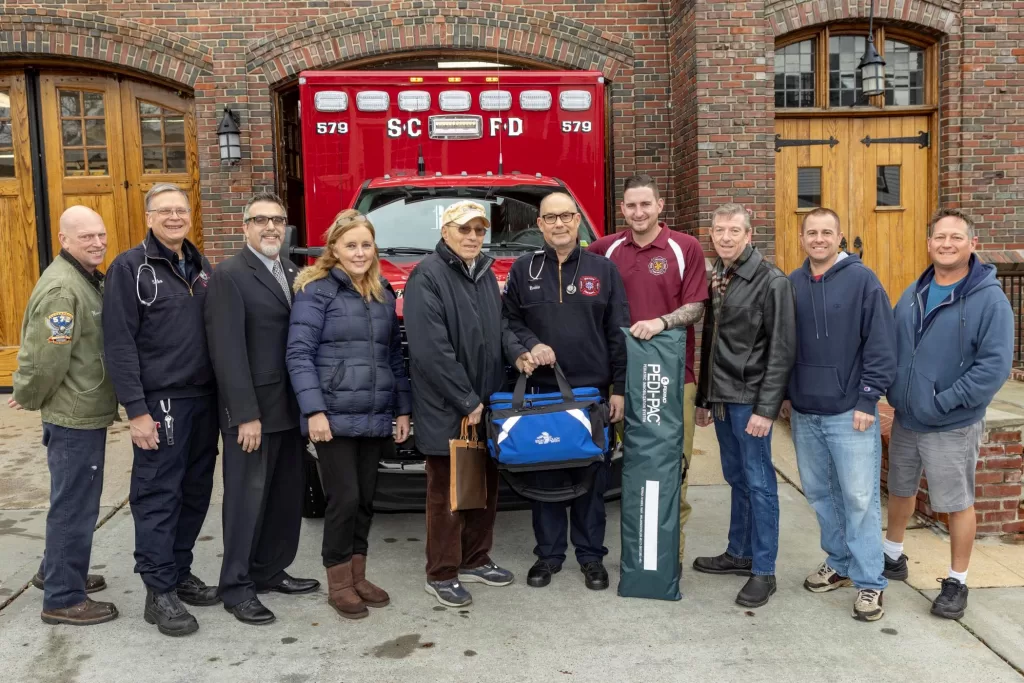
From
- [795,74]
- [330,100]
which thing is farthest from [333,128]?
[795,74]

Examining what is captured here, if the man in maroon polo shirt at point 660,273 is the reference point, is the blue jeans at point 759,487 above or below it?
below

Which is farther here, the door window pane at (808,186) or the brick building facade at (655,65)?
the door window pane at (808,186)

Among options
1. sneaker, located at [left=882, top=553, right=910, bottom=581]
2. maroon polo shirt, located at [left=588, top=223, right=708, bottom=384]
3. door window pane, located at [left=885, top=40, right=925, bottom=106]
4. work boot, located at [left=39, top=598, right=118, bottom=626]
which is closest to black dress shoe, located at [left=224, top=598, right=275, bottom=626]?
work boot, located at [left=39, top=598, right=118, bottom=626]

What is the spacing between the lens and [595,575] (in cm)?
406

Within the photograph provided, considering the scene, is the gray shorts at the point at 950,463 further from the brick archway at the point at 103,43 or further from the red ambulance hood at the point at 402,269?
the brick archway at the point at 103,43

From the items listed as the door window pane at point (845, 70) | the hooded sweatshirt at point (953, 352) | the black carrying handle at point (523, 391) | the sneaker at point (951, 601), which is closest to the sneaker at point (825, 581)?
the sneaker at point (951, 601)

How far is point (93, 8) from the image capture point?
930 centimetres

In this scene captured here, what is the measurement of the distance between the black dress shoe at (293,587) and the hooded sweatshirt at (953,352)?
2.83 meters

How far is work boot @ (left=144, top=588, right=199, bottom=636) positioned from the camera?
361 cm

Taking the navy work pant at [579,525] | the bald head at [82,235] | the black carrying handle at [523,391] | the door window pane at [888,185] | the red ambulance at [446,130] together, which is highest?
the red ambulance at [446,130]

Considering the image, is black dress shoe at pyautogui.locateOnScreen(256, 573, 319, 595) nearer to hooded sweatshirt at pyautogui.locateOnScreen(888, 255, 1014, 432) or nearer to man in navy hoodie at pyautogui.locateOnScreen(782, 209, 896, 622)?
man in navy hoodie at pyautogui.locateOnScreen(782, 209, 896, 622)

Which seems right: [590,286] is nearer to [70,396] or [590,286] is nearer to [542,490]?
[542,490]

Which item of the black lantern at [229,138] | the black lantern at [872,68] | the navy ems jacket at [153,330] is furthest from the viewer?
the black lantern at [229,138]

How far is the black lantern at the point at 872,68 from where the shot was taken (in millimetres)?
8828
